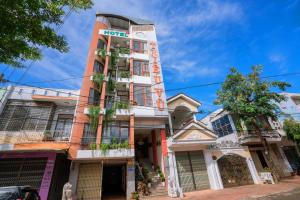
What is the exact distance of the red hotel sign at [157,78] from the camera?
626 inches

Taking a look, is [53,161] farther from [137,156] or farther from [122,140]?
[137,156]

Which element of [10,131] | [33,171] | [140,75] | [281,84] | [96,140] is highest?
A: [140,75]

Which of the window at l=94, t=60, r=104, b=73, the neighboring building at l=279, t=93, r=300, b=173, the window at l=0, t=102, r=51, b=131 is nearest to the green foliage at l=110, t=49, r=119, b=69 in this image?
the window at l=94, t=60, r=104, b=73

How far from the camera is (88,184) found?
12.3m

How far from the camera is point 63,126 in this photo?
14414mm

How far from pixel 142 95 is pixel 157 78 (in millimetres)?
2824

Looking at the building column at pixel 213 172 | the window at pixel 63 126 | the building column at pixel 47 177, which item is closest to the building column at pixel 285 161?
the building column at pixel 213 172

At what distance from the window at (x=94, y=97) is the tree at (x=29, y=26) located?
29.6ft

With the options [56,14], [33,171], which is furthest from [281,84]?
[33,171]

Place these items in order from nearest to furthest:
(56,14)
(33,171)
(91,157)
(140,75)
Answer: (56,14), (33,171), (91,157), (140,75)

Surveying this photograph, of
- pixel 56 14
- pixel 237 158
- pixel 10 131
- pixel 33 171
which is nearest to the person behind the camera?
pixel 56 14

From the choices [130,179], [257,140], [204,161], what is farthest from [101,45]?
[257,140]

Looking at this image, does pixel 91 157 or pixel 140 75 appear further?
pixel 140 75

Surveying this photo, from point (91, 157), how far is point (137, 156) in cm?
700
